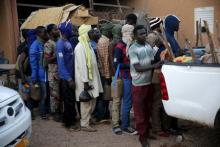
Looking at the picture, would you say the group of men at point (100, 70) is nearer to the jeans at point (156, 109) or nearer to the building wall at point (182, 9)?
the jeans at point (156, 109)

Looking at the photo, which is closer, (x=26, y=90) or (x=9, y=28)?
Result: (x=26, y=90)

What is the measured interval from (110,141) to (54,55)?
80.8 inches

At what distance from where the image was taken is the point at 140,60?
5.40m

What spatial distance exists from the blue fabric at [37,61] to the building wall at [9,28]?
3.85m

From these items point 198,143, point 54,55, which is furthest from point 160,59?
point 54,55

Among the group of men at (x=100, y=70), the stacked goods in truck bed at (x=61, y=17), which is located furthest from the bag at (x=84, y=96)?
the stacked goods in truck bed at (x=61, y=17)

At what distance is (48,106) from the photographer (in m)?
7.52

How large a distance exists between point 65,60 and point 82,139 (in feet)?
4.53

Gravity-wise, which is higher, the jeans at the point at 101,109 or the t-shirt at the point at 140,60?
the t-shirt at the point at 140,60

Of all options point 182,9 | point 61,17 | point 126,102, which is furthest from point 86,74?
point 182,9

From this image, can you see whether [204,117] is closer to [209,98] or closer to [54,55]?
[209,98]

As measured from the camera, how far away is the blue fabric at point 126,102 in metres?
6.03

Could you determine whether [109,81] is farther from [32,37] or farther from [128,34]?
[32,37]

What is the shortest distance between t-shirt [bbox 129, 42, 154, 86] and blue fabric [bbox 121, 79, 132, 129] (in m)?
0.53
